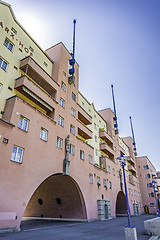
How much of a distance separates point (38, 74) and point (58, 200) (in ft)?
63.8

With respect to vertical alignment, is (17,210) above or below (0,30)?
below

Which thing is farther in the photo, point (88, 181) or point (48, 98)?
point (88, 181)

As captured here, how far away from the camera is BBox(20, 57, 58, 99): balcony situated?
20219mm

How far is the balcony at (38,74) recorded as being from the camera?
2022cm

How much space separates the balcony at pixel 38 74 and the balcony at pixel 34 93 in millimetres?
1339

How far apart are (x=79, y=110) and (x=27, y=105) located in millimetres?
13162

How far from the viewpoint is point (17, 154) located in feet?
52.2

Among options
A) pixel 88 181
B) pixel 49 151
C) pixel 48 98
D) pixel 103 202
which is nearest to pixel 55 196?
pixel 88 181

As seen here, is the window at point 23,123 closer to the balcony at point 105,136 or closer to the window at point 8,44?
the window at point 8,44

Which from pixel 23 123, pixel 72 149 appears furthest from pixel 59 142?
pixel 23 123

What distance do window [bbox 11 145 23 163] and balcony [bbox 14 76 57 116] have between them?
6.54 m

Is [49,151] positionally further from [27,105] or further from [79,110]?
[79,110]

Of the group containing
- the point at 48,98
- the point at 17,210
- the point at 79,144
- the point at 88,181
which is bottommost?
the point at 17,210

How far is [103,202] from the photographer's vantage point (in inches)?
1179
